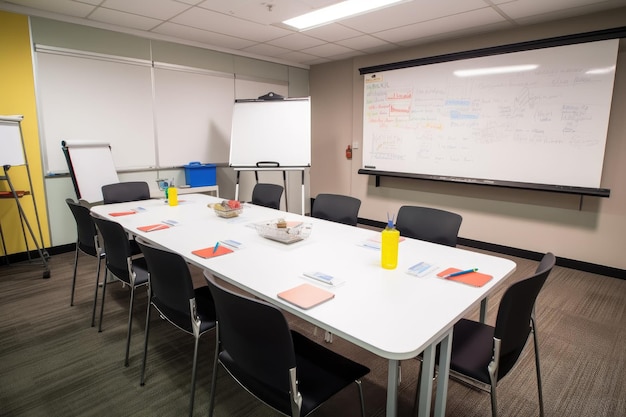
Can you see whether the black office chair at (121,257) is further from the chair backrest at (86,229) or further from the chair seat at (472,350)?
the chair seat at (472,350)

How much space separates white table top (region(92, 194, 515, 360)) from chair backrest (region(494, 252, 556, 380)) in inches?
4.5

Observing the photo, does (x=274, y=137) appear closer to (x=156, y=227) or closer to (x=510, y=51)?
(x=156, y=227)

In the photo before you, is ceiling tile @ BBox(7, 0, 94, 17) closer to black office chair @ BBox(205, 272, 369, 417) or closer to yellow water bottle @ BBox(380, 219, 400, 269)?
black office chair @ BBox(205, 272, 369, 417)

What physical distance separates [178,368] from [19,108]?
3275 mm

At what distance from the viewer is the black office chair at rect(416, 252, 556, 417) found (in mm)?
1269

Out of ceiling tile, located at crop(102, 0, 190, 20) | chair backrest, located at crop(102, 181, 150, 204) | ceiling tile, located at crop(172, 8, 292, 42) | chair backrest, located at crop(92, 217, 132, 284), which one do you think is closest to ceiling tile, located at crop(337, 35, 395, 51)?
ceiling tile, located at crop(172, 8, 292, 42)

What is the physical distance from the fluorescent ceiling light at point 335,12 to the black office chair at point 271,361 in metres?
3.03

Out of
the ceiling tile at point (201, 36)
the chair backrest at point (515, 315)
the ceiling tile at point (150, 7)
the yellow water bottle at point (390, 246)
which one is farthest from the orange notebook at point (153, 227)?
the ceiling tile at point (201, 36)

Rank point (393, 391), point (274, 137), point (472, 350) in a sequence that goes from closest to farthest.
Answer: point (393, 391), point (472, 350), point (274, 137)

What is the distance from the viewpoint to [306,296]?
4.33 ft

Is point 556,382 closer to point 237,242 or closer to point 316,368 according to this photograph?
point 316,368

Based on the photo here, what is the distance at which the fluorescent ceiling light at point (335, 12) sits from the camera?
3250 mm

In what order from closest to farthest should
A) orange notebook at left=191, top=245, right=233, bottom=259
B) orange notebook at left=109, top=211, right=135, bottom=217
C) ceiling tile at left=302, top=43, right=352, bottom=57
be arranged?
orange notebook at left=191, top=245, right=233, bottom=259, orange notebook at left=109, top=211, right=135, bottom=217, ceiling tile at left=302, top=43, right=352, bottom=57

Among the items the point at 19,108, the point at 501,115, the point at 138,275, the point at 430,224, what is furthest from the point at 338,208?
the point at 19,108
